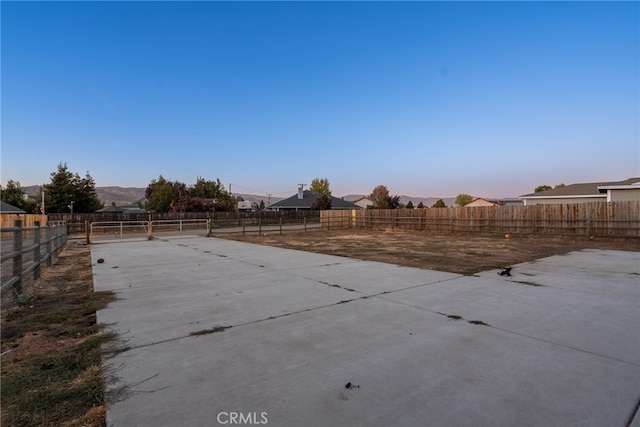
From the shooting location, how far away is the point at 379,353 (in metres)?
3.39

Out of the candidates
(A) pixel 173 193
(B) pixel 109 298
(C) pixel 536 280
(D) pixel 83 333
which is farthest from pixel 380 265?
(A) pixel 173 193

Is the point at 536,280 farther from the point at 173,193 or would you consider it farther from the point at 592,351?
the point at 173,193

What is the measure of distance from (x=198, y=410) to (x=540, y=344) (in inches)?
130

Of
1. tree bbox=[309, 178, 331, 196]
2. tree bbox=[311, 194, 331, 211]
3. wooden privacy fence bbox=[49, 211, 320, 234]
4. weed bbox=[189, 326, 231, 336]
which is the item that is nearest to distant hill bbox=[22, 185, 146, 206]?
tree bbox=[309, 178, 331, 196]

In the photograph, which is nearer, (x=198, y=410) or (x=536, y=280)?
(x=198, y=410)

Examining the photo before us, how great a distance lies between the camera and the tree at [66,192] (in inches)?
1585

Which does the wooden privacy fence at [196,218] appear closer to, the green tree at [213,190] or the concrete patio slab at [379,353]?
the concrete patio slab at [379,353]

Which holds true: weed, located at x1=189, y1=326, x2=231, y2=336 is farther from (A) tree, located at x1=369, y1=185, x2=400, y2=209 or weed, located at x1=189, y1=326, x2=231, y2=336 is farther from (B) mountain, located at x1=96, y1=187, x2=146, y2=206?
(B) mountain, located at x1=96, y1=187, x2=146, y2=206

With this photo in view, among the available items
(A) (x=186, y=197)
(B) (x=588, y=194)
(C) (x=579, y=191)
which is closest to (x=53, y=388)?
(B) (x=588, y=194)

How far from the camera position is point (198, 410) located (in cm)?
238
